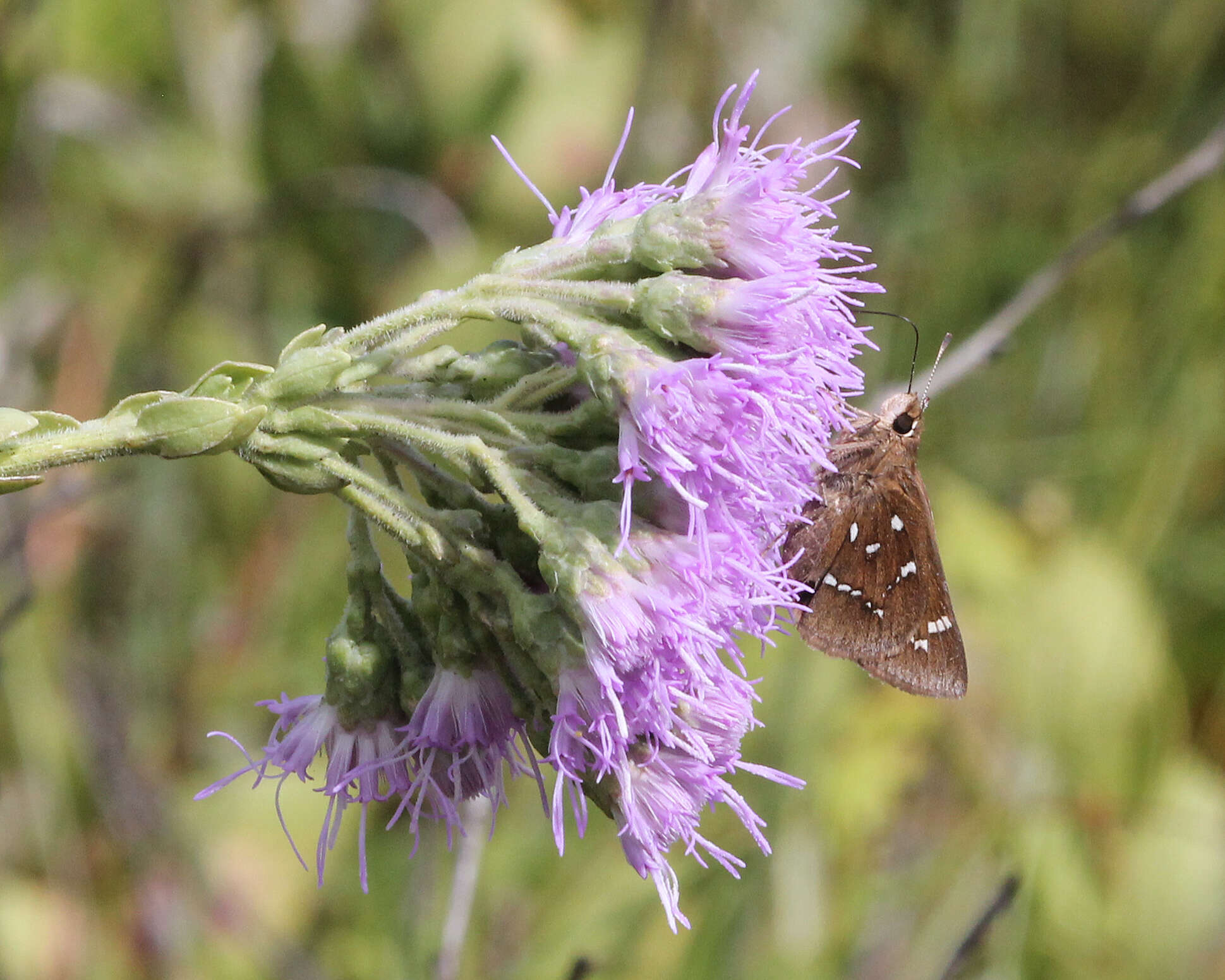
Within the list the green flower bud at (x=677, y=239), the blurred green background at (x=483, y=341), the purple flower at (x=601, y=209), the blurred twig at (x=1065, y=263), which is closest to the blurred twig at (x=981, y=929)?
the blurred green background at (x=483, y=341)

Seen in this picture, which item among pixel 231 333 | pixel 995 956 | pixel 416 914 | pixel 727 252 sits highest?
pixel 727 252

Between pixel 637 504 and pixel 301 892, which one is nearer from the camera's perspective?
pixel 637 504

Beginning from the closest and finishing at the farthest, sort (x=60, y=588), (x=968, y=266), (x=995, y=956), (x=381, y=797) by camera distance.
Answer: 1. (x=381, y=797)
2. (x=995, y=956)
3. (x=60, y=588)
4. (x=968, y=266)

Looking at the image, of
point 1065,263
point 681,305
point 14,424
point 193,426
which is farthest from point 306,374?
point 1065,263

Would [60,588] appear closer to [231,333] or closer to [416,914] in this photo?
[231,333]

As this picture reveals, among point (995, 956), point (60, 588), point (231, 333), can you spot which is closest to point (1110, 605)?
point (995, 956)

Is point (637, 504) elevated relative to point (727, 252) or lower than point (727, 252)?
lower

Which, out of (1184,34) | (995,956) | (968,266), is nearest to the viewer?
(995,956)

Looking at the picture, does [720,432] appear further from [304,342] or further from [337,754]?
[337,754]
